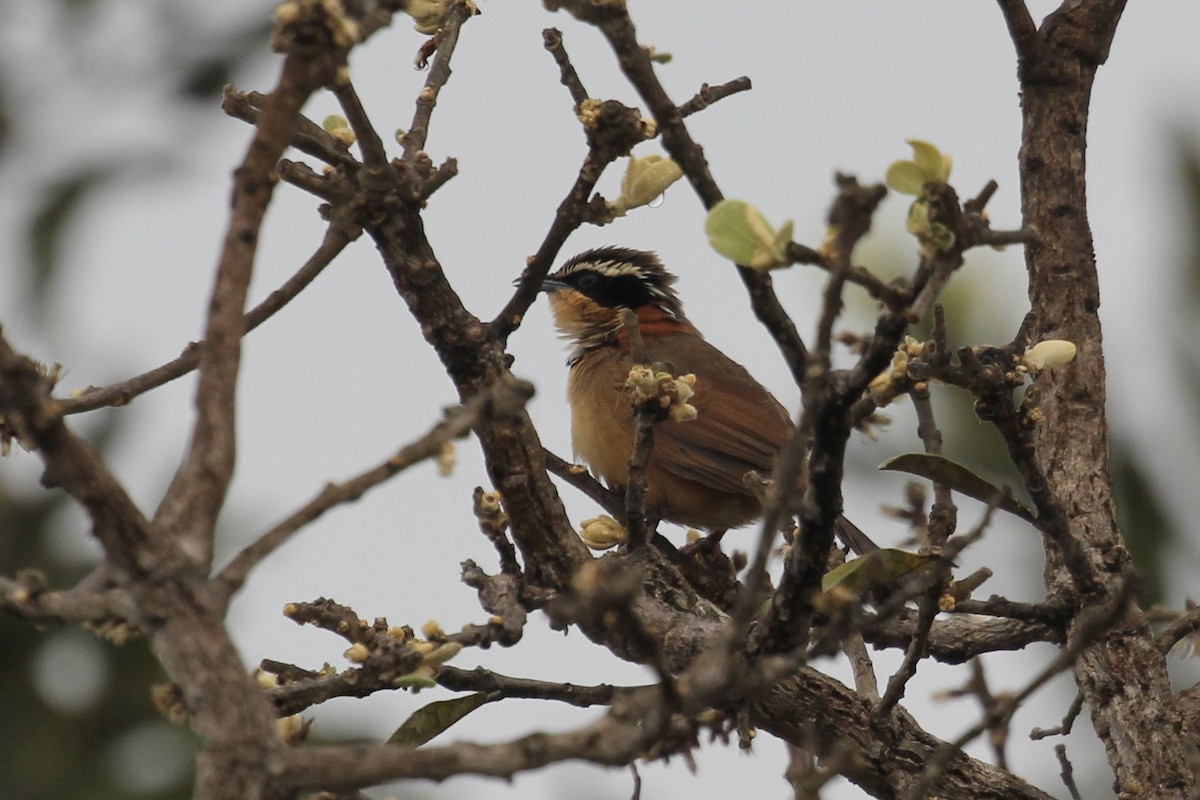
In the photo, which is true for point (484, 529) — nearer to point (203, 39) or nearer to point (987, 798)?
point (987, 798)

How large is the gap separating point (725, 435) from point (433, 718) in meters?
2.85

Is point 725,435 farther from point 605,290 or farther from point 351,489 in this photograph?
point 351,489

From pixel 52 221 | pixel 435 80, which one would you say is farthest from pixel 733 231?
pixel 52 221

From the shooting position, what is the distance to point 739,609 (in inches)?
71.3

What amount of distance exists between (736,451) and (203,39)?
321cm

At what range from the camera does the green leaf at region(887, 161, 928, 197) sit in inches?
84.0

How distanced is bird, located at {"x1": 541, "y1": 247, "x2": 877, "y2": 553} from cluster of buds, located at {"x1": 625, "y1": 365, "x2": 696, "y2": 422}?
229 centimetres

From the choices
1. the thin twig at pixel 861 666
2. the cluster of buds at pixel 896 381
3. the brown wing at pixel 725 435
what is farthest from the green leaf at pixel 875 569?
the brown wing at pixel 725 435

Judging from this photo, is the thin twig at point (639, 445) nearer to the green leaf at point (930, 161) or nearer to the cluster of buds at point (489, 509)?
the cluster of buds at point (489, 509)

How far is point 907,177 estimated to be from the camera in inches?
84.2

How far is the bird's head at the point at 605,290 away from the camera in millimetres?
7004

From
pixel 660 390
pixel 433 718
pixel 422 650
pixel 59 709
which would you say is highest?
pixel 59 709

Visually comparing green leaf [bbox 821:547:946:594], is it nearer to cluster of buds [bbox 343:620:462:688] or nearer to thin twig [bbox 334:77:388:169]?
cluster of buds [bbox 343:620:462:688]

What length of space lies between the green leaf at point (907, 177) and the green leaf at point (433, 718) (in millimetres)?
1806
